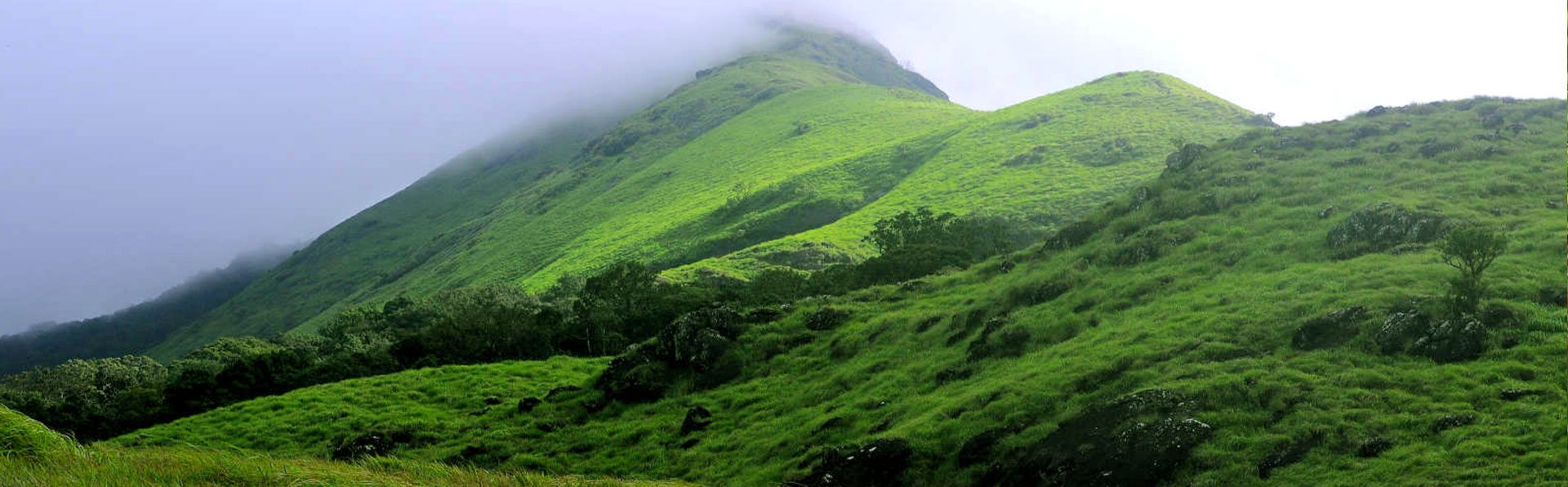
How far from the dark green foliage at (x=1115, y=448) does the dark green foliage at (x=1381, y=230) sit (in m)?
16.1

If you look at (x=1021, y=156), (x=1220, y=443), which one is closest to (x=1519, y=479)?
(x=1220, y=443)

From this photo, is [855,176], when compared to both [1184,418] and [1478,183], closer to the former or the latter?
[1478,183]

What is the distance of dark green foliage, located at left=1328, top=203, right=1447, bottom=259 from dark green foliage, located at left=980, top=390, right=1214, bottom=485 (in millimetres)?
16102

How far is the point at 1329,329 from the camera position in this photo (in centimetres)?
3003

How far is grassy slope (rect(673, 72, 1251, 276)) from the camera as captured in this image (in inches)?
5413

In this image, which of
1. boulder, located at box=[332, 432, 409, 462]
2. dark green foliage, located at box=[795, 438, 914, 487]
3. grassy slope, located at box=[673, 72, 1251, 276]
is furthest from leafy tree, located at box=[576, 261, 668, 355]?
grassy slope, located at box=[673, 72, 1251, 276]

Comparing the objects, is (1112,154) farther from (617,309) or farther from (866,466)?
(866,466)

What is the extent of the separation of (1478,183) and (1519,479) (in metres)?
30.6

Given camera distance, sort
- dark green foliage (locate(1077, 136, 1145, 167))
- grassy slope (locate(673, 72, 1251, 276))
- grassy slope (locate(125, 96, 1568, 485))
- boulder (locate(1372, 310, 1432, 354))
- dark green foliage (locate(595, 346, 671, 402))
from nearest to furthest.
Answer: grassy slope (locate(125, 96, 1568, 485)) < boulder (locate(1372, 310, 1432, 354)) < dark green foliage (locate(595, 346, 671, 402)) < grassy slope (locate(673, 72, 1251, 276)) < dark green foliage (locate(1077, 136, 1145, 167))

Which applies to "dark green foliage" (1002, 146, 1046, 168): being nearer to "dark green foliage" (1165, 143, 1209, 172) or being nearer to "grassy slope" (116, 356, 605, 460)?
"dark green foliage" (1165, 143, 1209, 172)

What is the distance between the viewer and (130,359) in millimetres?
114812

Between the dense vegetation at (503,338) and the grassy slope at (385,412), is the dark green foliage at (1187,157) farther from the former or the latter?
the grassy slope at (385,412)

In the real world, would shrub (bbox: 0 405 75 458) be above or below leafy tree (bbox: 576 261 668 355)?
above

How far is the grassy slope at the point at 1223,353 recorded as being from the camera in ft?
78.4
